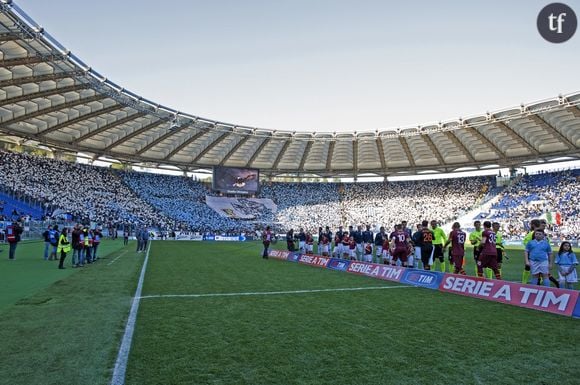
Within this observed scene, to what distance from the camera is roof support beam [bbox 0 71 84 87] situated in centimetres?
3080

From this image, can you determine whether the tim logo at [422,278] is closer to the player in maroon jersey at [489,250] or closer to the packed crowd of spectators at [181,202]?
the player in maroon jersey at [489,250]

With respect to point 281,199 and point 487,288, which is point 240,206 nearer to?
point 281,199

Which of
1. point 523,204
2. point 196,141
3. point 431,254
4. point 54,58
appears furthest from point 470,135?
point 54,58

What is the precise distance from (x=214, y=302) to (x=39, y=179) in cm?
4613

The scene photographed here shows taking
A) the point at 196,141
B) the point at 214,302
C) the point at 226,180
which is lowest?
the point at 214,302

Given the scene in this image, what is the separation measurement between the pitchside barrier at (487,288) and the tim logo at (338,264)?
1.47ft

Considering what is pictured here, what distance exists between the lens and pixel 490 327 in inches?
301

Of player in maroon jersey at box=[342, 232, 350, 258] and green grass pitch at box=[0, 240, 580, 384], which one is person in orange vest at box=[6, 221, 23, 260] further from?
player in maroon jersey at box=[342, 232, 350, 258]

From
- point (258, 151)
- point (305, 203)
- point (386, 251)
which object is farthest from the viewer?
point (305, 203)

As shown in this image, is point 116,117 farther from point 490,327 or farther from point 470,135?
point 490,327

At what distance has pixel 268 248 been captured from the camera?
A: 28.3 meters

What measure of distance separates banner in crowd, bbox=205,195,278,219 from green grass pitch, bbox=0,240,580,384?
2027 inches

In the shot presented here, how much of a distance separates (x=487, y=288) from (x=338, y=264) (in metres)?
8.16

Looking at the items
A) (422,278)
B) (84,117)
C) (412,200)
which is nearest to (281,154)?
(412,200)
